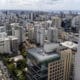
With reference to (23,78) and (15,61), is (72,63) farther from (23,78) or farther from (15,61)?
(15,61)

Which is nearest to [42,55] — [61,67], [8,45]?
[61,67]

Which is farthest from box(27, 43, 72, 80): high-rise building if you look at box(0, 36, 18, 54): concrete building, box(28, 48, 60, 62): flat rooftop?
box(0, 36, 18, 54): concrete building

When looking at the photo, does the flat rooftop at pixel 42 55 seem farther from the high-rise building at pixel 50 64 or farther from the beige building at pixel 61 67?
the beige building at pixel 61 67

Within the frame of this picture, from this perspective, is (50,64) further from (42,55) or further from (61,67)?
(61,67)

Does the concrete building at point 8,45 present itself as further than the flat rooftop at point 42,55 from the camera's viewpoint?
Yes

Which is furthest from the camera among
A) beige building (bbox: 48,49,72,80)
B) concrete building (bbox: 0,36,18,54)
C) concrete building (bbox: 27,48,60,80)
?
concrete building (bbox: 0,36,18,54)

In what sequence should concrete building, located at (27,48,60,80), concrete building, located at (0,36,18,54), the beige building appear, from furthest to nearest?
1. concrete building, located at (0,36,18,54)
2. the beige building
3. concrete building, located at (27,48,60,80)

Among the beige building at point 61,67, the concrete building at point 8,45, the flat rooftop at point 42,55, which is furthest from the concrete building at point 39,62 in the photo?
the concrete building at point 8,45

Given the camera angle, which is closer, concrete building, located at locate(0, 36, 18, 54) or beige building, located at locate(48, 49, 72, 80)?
beige building, located at locate(48, 49, 72, 80)

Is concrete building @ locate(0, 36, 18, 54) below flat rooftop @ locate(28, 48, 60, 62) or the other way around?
below

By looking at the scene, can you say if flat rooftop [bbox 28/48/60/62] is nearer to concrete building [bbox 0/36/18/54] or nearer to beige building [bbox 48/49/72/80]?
beige building [bbox 48/49/72/80]
